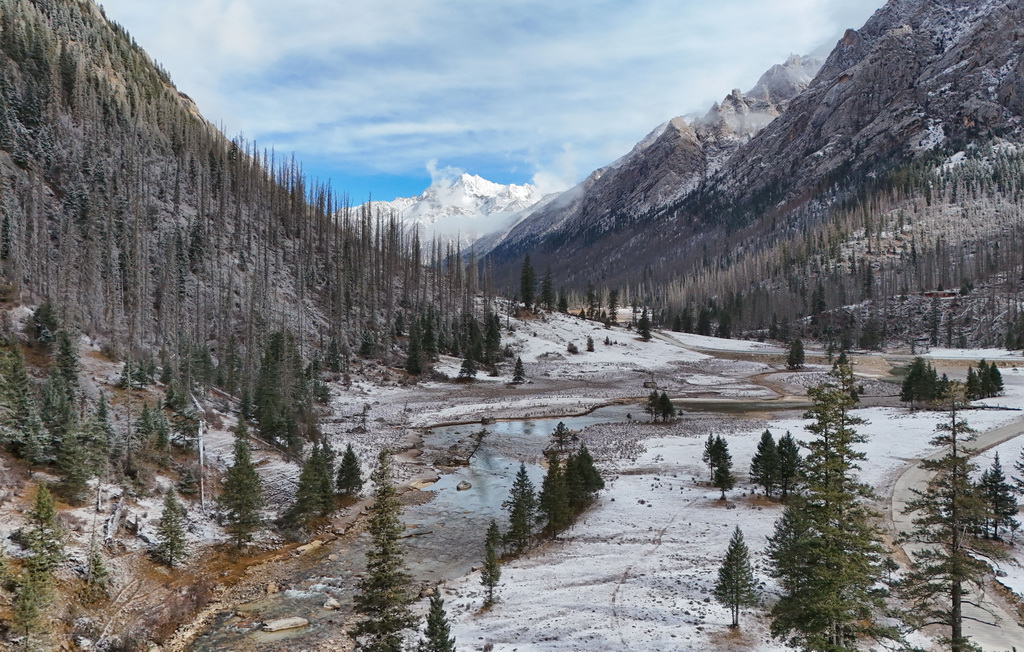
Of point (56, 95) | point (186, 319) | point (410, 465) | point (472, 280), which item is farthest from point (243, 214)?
point (410, 465)

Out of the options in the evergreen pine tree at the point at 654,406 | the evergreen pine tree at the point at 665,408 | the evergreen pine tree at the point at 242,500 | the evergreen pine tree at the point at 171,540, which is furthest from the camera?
the evergreen pine tree at the point at 654,406

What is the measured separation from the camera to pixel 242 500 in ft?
92.5

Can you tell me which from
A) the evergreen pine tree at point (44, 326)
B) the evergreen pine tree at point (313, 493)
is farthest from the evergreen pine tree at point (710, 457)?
the evergreen pine tree at point (44, 326)

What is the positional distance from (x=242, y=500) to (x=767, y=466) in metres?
29.0

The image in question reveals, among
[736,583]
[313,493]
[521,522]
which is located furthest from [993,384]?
[313,493]

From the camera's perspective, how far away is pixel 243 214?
335 ft

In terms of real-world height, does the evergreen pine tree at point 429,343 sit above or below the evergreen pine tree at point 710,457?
above

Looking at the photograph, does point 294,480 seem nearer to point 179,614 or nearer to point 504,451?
point 179,614

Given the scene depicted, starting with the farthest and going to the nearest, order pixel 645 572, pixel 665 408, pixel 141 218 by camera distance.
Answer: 1. pixel 141 218
2. pixel 665 408
3. pixel 645 572

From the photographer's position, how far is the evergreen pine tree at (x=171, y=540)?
25125mm

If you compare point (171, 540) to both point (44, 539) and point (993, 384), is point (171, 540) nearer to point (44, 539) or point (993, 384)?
point (44, 539)

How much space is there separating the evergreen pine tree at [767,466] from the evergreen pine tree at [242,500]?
1116 inches

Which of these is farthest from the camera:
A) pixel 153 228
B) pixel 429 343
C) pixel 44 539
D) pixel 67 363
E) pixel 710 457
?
pixel 429 343

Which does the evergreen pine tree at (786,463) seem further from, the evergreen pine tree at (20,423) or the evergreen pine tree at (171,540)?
the evergreen pine tree at (20,423)
